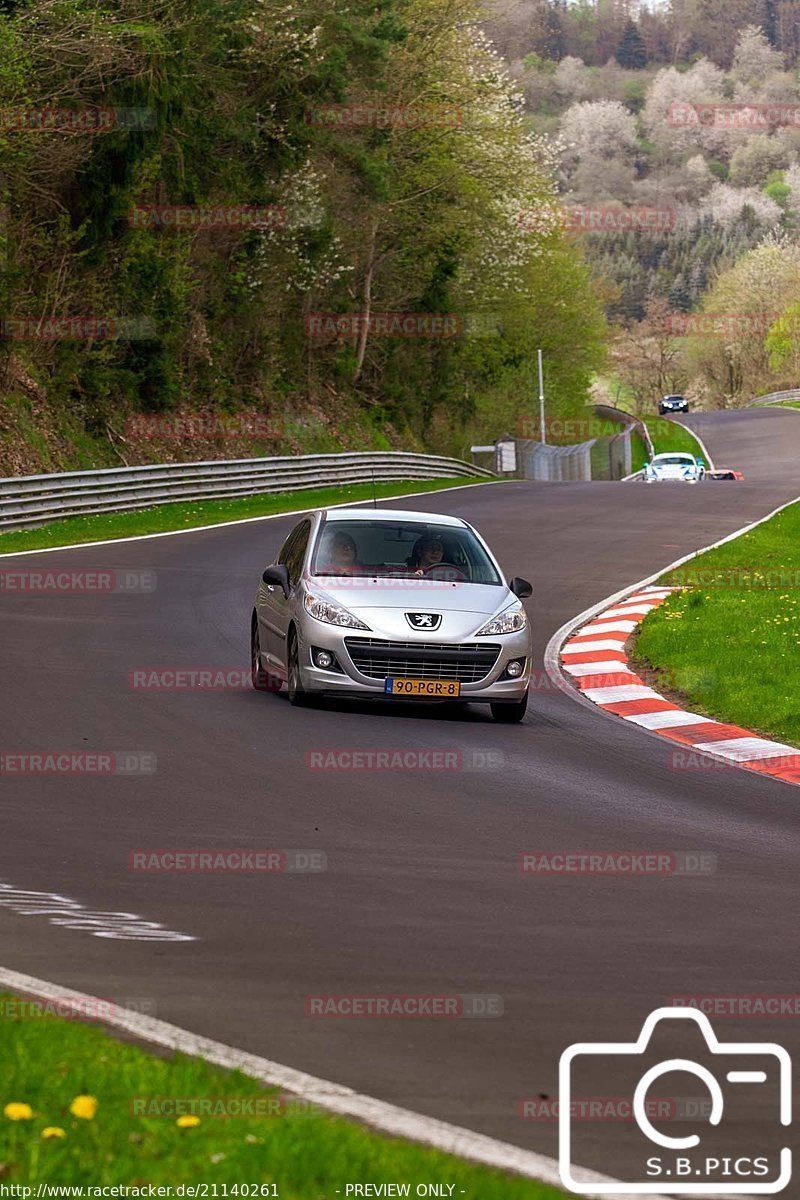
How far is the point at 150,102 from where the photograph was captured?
39.2 metres

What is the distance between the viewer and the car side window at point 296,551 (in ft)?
49.4

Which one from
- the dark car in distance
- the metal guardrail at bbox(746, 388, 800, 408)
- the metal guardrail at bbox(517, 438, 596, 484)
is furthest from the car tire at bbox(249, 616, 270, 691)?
the metal guardrail at bbox(746, 388, 800, 408)

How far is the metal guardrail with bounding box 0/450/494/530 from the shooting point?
31.7 meters

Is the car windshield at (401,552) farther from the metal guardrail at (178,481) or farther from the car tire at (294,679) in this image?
the metal guardrail at (178,481)

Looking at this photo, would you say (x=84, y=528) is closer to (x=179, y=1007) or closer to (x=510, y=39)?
(x=179, y=1007)

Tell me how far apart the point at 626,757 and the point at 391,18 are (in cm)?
4296

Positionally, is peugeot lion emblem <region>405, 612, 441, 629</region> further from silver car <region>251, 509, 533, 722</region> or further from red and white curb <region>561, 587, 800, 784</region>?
red and white curb <region>561, 587, 800, 784</region>

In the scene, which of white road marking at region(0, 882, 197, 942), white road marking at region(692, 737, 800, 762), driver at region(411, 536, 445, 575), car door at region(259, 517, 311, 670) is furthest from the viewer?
driver at region(411, 536, 445, 575)

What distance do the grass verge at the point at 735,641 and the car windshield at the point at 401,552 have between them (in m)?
2.32

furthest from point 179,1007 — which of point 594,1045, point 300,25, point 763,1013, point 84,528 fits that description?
point 300,25

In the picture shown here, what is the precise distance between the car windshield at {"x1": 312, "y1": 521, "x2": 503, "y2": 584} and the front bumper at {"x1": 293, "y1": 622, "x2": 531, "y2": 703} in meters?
1.04

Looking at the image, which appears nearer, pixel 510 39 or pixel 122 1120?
pixel 122 1120

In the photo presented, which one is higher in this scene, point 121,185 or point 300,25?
point 300,25

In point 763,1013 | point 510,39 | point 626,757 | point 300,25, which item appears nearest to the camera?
point 763,1013
